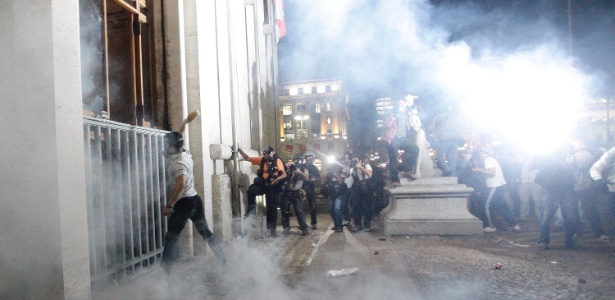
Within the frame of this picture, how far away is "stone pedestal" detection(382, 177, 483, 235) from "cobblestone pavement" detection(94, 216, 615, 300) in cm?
39

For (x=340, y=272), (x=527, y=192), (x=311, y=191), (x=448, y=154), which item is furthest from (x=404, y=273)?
(x=527, y=192)

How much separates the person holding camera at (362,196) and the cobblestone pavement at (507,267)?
121 centimetres

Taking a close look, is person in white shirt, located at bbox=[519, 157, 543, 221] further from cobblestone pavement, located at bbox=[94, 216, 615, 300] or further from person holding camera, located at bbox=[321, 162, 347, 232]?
person holding camera, located at bbox=[321, 162, 347, 232]

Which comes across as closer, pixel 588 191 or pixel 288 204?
pixel 588 191

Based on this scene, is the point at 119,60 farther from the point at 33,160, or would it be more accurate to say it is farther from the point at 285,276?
the point at 285,276

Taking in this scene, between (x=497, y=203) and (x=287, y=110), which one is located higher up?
(x=287, y=110)

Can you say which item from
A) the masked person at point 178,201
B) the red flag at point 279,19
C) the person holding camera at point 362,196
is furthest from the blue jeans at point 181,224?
the red flag at point 279,19

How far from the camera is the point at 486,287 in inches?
148

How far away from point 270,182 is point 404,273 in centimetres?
358

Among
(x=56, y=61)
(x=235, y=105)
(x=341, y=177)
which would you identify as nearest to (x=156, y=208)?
(x=56, y=61)

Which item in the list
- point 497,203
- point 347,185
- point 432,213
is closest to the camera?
point 432,213

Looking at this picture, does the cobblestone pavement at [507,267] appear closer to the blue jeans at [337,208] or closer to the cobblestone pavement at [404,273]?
the cobblestone pavement at [404,273]

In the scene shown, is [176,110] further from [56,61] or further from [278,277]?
[278,277]

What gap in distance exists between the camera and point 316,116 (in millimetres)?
59250
